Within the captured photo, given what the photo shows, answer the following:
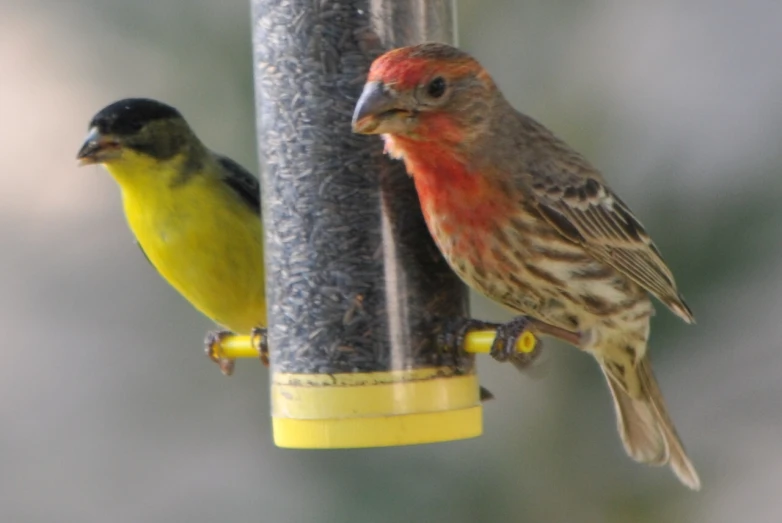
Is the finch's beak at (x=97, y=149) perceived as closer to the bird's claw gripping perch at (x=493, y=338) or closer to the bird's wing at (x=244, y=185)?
the bird's wing at (x=244, y=185)

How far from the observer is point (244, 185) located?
609cm

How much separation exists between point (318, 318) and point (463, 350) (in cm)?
50

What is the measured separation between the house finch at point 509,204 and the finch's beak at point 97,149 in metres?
1.29

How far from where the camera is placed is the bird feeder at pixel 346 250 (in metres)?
5.05

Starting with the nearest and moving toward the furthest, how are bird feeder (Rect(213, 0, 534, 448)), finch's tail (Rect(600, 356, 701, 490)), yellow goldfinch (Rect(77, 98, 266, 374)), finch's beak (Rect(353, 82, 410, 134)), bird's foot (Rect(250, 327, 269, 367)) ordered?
1. finch's beak (Rect(353, 82, 410, 134))
2. bird feeder (Rect(213, 0, 534, 448))
3. bird's foot (Rect(250, 327, 269, 367))
4. yellow goldfinch (Rect(77, 98, 266, 374))
5. finch's tail (Rect(600, 356, 701, 490))

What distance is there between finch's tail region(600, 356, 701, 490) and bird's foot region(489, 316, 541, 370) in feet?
3.32

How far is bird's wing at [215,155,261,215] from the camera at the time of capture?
6.05 m

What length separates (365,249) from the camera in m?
5.14

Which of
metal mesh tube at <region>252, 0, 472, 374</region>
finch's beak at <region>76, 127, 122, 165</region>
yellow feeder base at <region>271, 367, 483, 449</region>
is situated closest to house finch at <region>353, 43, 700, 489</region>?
metal mesh tube at <region>252, 0, 472, 374</region>

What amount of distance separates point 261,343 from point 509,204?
1110 millimetres

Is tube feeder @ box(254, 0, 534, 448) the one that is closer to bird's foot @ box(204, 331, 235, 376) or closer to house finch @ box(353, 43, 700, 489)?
house finch @ box(353, 43, 700, 489)

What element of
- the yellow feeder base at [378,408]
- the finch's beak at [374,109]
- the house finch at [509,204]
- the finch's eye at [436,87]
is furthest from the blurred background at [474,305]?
the finch's beak at [374,109]

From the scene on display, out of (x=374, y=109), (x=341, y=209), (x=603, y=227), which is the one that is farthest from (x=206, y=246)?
(x=603, y=227)

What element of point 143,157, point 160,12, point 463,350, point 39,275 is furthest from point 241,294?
point 39,275
